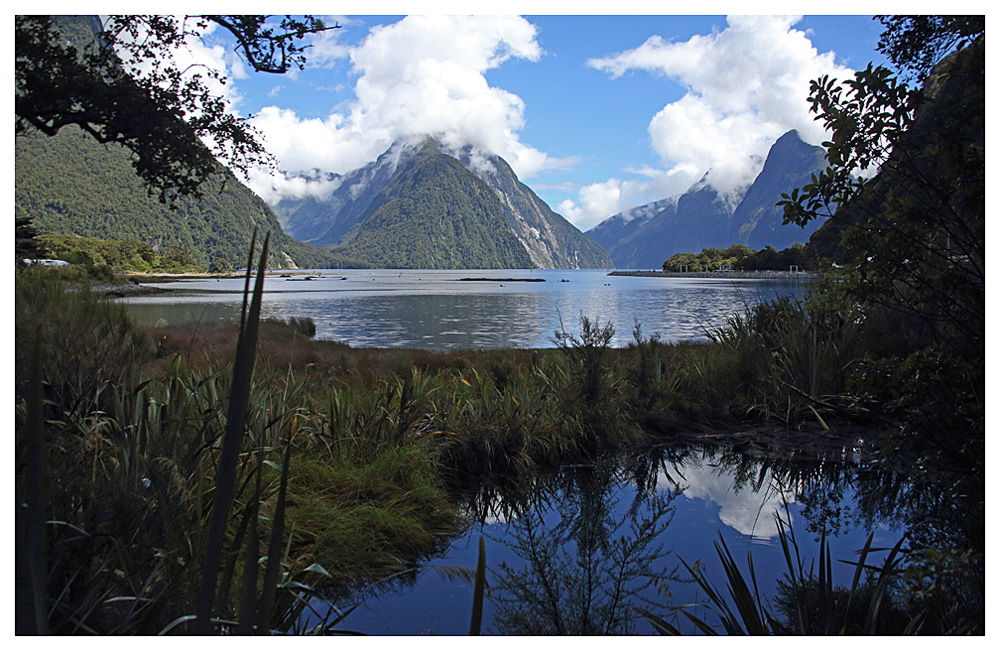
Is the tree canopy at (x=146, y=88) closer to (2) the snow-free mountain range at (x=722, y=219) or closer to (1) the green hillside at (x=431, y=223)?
(2) the snow-free mountain range at (x=722, y=219)

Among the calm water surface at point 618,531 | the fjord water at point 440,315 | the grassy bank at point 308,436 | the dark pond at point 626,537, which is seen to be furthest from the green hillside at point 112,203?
the dark pond at point 626,537

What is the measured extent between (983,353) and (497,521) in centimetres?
230

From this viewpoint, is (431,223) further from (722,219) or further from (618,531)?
(618,531)

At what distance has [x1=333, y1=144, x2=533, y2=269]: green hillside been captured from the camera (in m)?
27.3

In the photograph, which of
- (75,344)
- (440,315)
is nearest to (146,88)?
(75,344)

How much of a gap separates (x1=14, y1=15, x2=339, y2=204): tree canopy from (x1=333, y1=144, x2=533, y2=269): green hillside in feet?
46.1

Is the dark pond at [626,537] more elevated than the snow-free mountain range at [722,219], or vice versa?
the snow-free mountain range at [722,219]

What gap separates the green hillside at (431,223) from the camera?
27328mm

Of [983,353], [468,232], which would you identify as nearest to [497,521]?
[983,353]

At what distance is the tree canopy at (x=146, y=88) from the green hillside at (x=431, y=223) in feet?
46.1

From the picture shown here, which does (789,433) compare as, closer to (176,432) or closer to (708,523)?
(708,523)

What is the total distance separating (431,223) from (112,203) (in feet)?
99.9
